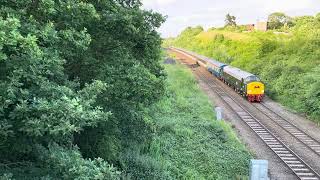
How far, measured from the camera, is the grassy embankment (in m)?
19.8

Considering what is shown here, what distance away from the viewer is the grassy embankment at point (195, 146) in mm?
19812

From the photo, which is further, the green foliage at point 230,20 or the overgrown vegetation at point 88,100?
the green foliage at point 230,20

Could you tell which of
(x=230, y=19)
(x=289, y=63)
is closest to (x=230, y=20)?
(x=230, y=19)

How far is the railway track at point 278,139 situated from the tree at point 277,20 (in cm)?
7373

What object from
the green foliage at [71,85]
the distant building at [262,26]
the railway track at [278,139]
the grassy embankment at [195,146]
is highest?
the distant building at [262,26]

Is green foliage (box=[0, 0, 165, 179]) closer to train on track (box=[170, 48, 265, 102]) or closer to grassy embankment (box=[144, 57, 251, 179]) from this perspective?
grassy embankment (box=[144, 57, 251, 179])

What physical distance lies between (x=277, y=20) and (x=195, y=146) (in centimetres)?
9798

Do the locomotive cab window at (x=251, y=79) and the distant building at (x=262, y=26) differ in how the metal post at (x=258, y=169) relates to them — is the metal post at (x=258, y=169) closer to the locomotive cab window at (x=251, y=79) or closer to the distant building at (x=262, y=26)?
the locomotive cab window at (x=251, y=79)

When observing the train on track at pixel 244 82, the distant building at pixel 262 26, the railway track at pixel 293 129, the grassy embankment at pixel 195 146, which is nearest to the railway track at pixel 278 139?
the railway track at pixel 293 129

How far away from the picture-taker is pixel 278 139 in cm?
2753

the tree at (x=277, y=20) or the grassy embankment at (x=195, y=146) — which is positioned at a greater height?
the tree at (x=277, y=20)

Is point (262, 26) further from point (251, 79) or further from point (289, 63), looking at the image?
point (251, 79)

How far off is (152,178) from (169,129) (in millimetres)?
9124

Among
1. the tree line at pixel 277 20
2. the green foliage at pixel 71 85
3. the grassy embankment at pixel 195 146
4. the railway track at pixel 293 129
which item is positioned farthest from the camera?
the tree line at pixel 277 20
